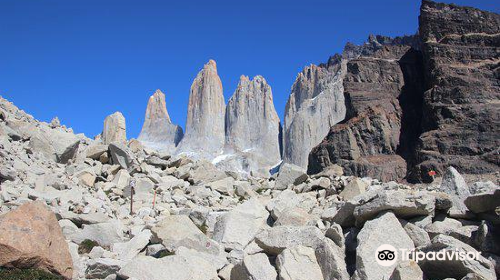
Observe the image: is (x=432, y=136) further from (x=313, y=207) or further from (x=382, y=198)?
(x=382, y=198)

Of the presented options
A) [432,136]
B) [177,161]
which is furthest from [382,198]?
[432,136]

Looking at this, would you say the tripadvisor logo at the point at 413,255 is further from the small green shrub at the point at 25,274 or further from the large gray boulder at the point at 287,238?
the small green shrub at the point at 25,274

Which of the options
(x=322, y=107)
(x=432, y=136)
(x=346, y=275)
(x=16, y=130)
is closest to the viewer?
(x=346, y=275)

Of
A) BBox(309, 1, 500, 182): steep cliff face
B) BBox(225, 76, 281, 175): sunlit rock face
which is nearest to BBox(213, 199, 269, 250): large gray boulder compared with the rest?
BBox(309, 1, 500, 182): steep cliff face

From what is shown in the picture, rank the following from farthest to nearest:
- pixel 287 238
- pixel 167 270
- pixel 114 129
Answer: pixel 114 129 < pixel 287 238 < pixel 167 270

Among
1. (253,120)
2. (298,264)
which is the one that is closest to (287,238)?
(298,264)

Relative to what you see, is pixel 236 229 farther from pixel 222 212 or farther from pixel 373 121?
pixel 373 121
